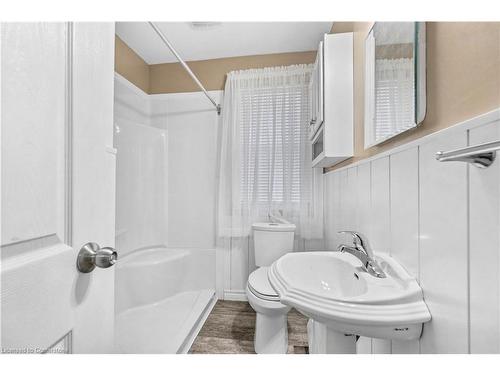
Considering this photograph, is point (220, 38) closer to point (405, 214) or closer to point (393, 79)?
A: point (393, 79)

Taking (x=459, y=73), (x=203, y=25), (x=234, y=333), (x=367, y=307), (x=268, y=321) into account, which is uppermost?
(x=203, y=25)

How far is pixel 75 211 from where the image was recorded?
0.39 meters

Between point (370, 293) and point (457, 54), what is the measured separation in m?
0.53

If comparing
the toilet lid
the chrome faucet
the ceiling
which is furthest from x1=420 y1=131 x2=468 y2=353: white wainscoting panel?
the ceiling

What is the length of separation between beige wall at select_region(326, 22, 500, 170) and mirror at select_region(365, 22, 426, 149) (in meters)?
0.02

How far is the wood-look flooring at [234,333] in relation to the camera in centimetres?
131

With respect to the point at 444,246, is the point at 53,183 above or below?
above

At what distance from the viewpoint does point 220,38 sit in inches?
67.6

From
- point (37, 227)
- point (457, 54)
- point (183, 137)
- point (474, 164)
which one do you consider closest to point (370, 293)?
point (474, 164)

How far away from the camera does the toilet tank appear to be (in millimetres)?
1652

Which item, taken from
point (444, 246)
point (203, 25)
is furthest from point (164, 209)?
point (444, 246)

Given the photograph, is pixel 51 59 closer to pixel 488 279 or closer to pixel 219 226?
pixel 488 279

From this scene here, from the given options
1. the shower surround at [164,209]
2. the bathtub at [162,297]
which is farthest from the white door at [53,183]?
the shower surround at [164,209]

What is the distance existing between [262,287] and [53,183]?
1.13 metres
